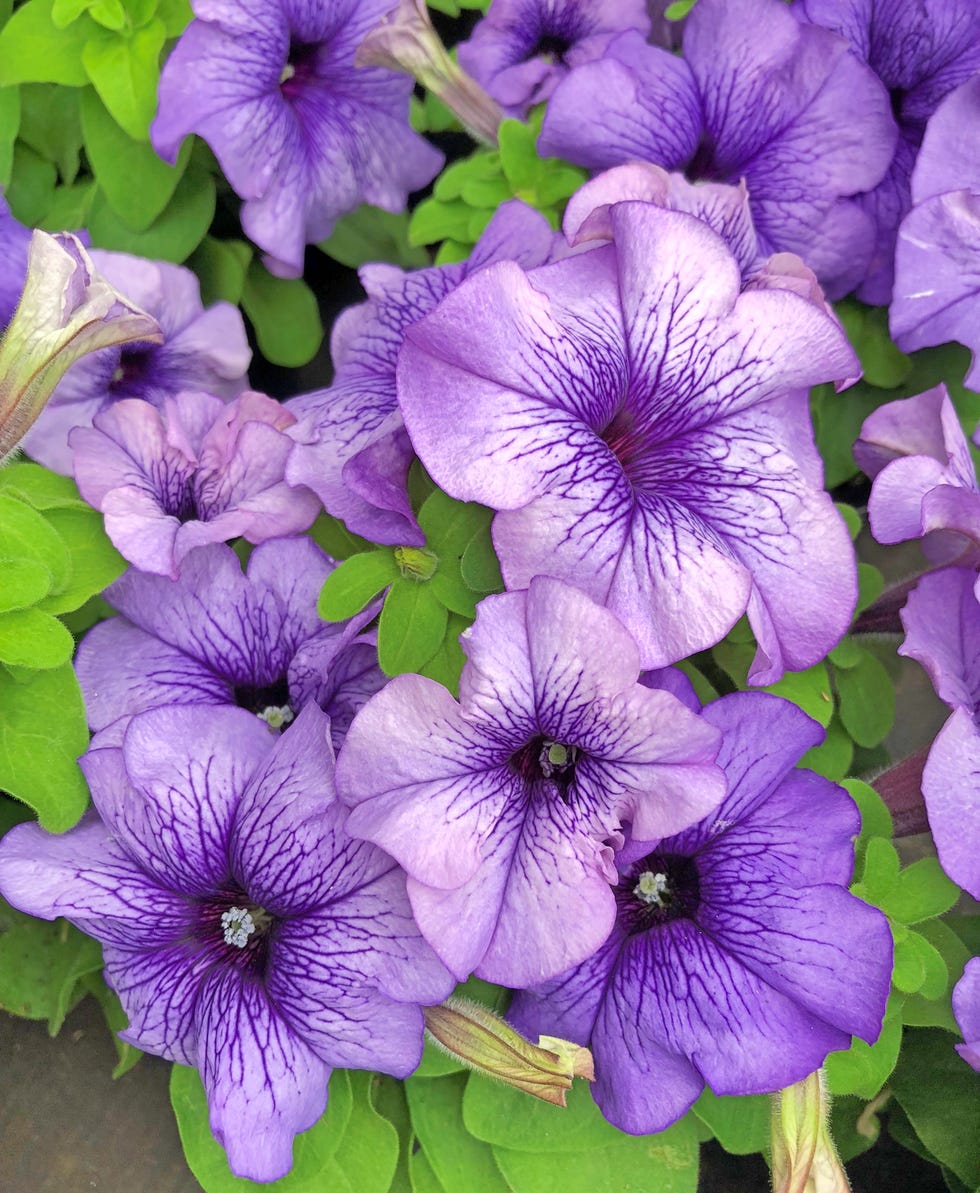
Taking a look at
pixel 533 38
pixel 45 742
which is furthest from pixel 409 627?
pixel 533 38

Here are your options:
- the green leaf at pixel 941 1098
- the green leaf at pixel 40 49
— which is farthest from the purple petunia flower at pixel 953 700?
the green leaf at pixel 40 49

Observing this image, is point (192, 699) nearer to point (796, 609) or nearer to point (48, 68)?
point (796, 609)

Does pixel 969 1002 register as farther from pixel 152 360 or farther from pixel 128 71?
pixel 128 71

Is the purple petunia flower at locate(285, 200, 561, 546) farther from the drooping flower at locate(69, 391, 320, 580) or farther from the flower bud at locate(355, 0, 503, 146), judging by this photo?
the flower bud at locate(355, 0, 503, 146)

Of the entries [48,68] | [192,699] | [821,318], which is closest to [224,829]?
[192,699]

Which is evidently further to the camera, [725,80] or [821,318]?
[725,80]

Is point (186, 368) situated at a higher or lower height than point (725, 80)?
lower

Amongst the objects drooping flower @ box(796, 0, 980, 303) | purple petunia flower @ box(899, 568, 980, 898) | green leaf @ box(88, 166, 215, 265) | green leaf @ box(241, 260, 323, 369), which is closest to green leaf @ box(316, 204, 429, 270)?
green leaf @ box(241, 260, 323, 369)
